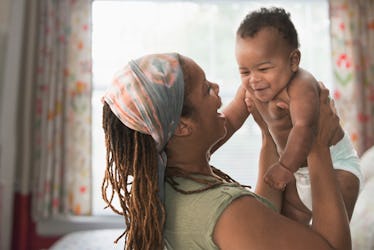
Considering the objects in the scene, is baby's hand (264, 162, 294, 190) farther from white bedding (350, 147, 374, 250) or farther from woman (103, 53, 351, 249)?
white bedding (350, 147, 374, 250)

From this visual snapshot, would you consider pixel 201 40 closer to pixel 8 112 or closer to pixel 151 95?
pixel 8 112

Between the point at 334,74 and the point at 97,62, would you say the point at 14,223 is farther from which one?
the point at 334,74

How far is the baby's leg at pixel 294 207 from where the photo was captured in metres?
1.26

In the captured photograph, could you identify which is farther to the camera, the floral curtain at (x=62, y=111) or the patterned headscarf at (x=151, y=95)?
the floral curtain at (x=62, y=111)

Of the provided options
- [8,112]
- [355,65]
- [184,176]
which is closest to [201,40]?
[355,65]

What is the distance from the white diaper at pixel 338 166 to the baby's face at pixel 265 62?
228mm

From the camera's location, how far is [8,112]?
130 inches

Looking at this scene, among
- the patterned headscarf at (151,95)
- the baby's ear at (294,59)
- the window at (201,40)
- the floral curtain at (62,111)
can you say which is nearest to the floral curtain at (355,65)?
the window at (201,40)

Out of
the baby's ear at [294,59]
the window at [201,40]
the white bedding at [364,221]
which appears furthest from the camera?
the window at [201,40]

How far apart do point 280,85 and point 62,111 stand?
253 centimetres

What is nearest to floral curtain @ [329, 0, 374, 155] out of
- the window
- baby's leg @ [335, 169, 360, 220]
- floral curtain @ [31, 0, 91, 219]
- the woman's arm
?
the window

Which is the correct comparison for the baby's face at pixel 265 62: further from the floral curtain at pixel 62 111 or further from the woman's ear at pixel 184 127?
the floral curtain at pixel 62 111

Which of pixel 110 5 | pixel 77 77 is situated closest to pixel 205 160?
pixel 77 77

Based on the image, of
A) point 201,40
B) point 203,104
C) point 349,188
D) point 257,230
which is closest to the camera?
point 257,230
